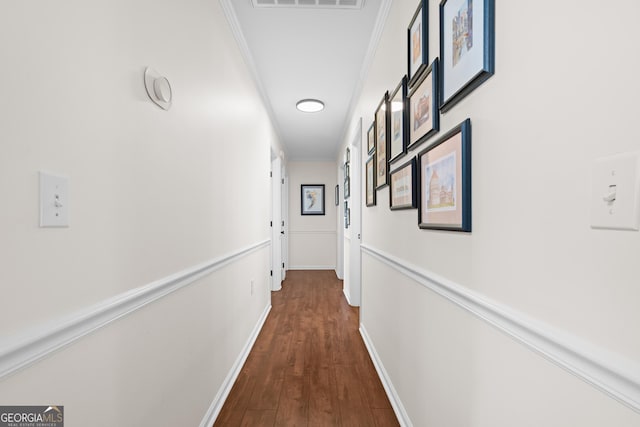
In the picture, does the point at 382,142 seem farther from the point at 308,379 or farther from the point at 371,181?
the point at 308,379

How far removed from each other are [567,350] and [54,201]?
1.05m

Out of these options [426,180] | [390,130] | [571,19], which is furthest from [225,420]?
[571,19]

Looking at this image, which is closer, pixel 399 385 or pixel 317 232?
pixel 399 385

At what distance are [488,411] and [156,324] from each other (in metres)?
1.06

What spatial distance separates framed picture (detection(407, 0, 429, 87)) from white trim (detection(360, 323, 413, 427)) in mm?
1612

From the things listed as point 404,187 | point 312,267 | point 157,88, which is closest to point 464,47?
point 404,187

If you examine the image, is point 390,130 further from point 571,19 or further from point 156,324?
point 156,324

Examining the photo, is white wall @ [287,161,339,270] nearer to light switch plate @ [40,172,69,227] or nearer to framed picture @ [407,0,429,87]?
framed picture @ [407,0,429,87]

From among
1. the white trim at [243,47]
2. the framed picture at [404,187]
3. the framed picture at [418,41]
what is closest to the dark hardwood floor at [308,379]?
the framed picture at [404,187]

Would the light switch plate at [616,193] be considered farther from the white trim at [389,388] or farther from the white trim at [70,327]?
the white trim at [389,388]

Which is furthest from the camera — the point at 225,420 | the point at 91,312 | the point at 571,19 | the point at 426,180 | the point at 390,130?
the point at 390,130

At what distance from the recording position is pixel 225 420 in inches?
65.9

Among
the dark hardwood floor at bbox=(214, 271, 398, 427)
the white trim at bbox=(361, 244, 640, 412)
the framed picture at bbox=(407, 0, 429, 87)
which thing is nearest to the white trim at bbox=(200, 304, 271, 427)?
the dark hardwood floor at bbox=(214, 271, 398, 427)

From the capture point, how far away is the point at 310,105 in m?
3.56
